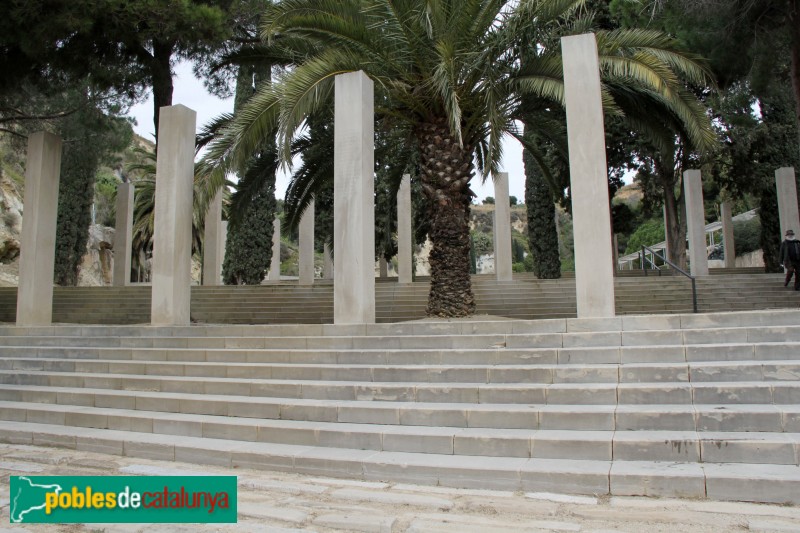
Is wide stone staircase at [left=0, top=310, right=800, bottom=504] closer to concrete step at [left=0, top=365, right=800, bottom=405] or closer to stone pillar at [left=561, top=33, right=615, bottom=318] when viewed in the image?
concrete step at [left=0, top=365, right=800, bottom=405]

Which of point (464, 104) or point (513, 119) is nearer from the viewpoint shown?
point (464, 104)

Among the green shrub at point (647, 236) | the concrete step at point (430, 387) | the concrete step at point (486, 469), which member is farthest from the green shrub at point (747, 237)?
the concrete step at point (486, 469)

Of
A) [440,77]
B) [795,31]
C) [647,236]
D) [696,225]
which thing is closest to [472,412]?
[440,77]

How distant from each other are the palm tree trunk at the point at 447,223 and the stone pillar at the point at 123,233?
14114mm

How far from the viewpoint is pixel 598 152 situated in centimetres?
775

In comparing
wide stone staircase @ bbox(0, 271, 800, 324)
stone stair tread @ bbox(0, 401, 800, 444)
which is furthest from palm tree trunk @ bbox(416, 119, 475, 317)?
stone stair tread @ bbox(0, 401, 800, 444)

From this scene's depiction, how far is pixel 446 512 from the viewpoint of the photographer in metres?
3.98

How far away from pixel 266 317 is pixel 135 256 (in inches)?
810

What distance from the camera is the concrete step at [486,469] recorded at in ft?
13.0

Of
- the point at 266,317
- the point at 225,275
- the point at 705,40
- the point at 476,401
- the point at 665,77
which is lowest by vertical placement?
the point at 476,401

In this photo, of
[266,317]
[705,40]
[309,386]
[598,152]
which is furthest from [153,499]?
[705,40]

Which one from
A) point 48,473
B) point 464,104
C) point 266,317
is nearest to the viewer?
point 48,473

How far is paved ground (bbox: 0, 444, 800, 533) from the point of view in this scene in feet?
11.9

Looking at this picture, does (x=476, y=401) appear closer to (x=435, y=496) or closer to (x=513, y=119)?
(x=435, y=496)
